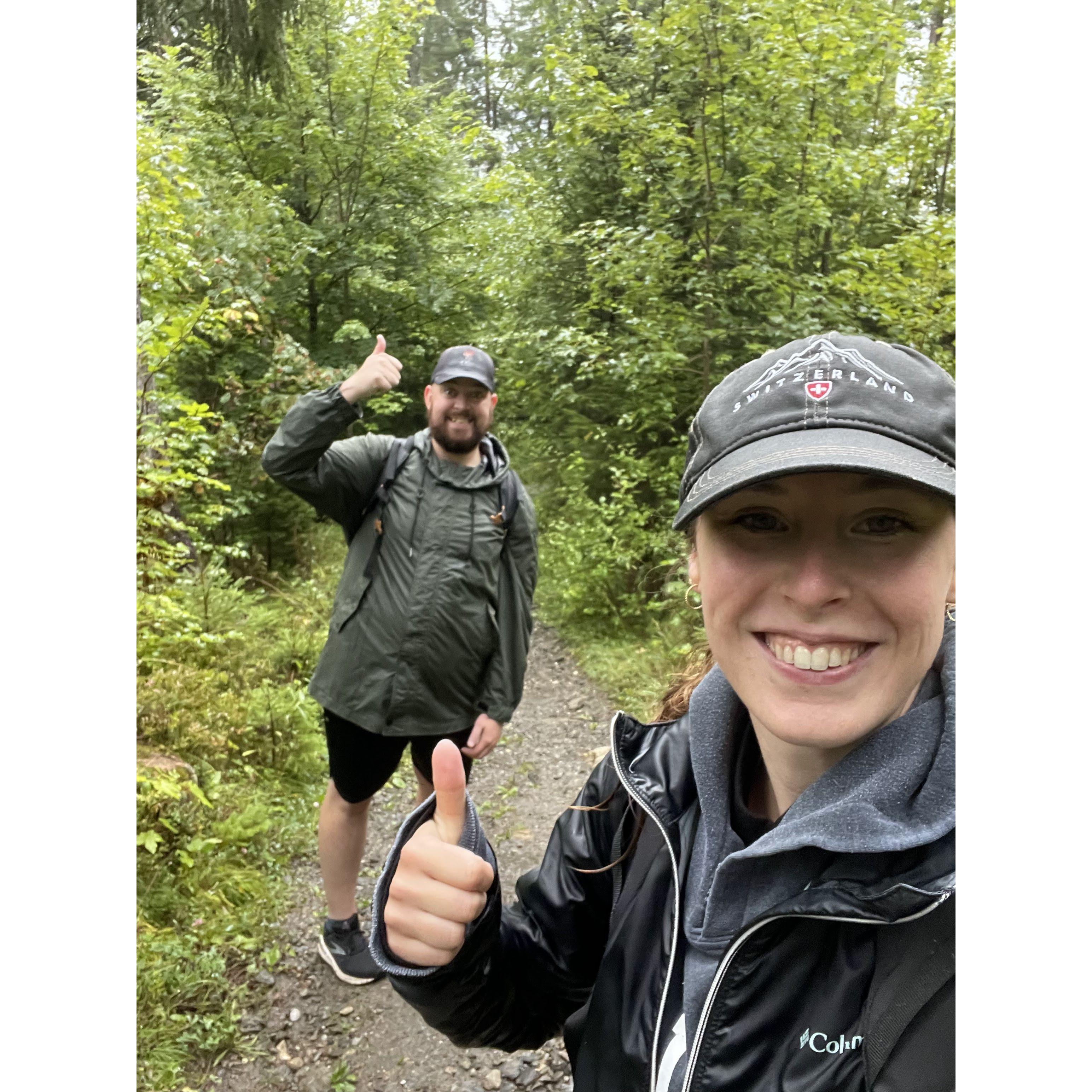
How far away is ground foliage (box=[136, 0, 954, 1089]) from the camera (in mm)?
3473

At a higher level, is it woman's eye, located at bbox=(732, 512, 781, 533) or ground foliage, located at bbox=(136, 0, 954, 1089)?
ground foliage, located at bbox=(136, 0, 954, 1089)

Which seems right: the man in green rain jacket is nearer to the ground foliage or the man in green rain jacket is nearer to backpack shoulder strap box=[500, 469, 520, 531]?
backpack shoulder strap box=[500, 469, 520, 531]

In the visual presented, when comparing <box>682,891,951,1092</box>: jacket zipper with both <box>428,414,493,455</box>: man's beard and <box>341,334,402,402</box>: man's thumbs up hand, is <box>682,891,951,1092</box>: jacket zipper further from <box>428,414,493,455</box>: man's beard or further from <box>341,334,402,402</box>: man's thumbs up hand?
<box>428,414,493,455</box>: man's beard

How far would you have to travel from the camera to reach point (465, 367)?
9.67ft

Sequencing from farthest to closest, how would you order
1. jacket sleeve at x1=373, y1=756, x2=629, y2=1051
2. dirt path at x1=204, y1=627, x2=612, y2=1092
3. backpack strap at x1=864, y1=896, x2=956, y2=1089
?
dirt path at x1=204, y1=627, x2=612, y2=1092
jacket sleeve at x1=373, y1=756, x2=629, y2=1051
backpack strap at x1=864, y1=896, x2=956, y2=1089

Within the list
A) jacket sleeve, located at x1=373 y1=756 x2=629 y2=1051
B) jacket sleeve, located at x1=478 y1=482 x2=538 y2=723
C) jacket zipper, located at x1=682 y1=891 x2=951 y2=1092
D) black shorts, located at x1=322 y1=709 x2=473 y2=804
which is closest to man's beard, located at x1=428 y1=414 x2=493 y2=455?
jacket sleeve, located at x1=478 y1=482 x2=538 y2=723

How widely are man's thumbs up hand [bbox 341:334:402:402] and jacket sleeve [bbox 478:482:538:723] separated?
2.37 ft

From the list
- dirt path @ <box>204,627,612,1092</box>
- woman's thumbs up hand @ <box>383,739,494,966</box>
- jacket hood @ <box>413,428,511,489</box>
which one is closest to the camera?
woman's thumbs up hand @ <box>383,739,494,966</box>

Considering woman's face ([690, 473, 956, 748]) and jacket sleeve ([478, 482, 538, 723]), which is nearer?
woman's face ([690, 473, 956, 748])

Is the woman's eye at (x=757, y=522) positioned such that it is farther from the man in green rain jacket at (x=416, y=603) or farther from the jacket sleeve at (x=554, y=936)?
the man in green rain jacket at (x=416, y=603)

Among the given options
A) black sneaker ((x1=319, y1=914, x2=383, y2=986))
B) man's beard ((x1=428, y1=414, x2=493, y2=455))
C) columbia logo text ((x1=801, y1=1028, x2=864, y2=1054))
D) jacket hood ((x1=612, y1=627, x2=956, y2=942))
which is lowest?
black sneaker ((x1=319, y1=914, x2=383, y2=986))
